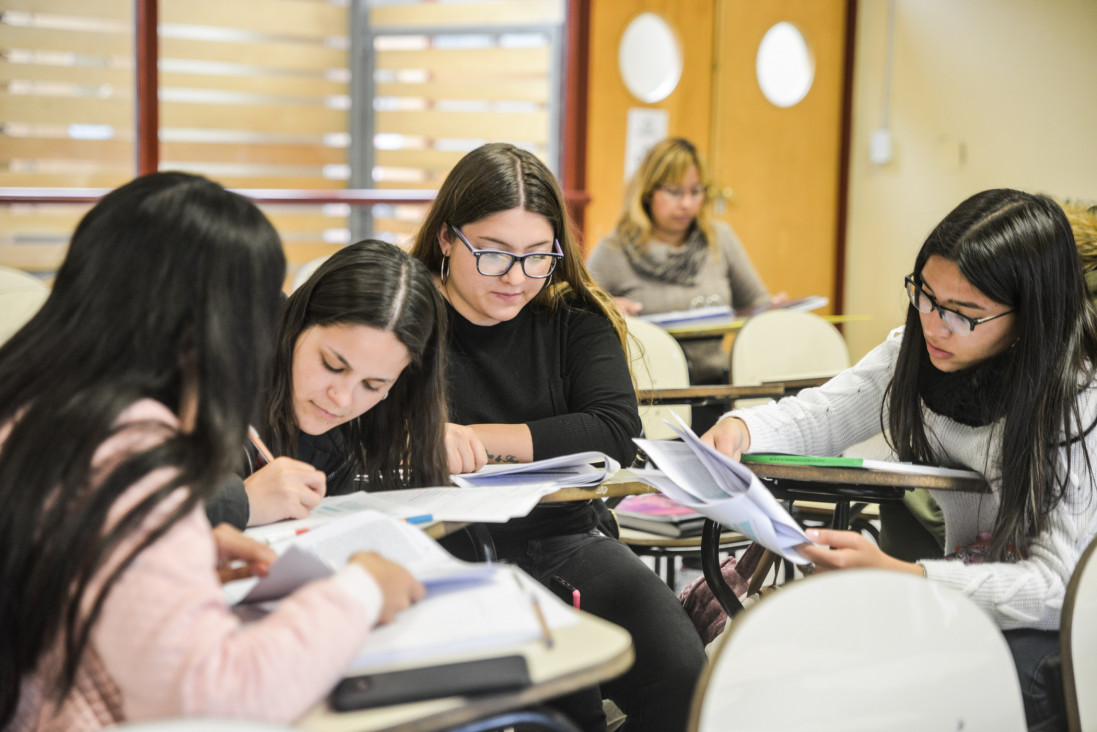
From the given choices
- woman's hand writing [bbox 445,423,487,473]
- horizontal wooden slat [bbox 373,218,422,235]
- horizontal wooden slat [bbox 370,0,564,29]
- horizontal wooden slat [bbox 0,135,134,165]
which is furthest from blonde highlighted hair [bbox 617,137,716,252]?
horizontal wooden slat [bbox 0,135,134,165]

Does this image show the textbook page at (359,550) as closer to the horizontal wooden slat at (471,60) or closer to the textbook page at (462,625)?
the textbook page at (462,625)

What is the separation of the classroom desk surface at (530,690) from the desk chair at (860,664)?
0.37ft

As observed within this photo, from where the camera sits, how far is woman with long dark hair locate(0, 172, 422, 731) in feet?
3.00

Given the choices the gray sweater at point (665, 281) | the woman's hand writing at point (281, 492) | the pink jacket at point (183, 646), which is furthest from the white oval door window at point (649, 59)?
the pink jacket at point (183, 646)

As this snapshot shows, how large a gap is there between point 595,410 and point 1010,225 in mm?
814

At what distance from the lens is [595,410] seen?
202cm

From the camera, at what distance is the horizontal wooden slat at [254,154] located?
19.3 feet

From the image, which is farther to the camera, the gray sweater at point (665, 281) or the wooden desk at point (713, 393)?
the gray sweater at point (665, 281)

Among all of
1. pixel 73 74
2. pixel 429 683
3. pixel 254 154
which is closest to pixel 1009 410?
pixel 429 683

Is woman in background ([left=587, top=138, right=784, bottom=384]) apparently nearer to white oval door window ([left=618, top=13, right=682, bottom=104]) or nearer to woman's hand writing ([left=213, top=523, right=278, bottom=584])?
white oval door window ([left=618, top=13, right=682, bottom=104])

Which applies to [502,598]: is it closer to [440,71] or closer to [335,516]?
[335,516]

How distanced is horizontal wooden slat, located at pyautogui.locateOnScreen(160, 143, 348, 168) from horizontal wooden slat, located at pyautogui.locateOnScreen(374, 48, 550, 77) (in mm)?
641

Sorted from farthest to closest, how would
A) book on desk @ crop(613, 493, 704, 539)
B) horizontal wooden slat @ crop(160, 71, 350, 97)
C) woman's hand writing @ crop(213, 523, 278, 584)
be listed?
horizontal wooden slat @ crop(160, 71, 350, 97)
book on desk @ crop(613, 493, 704, 539)
woman's hand writing @ crop(213, 523, 278, 584)

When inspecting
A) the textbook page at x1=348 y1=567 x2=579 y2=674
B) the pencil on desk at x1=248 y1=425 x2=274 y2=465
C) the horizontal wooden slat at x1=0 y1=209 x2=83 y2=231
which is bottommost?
the textbook page at x1=348 y1=567 x2=579 y2=674
